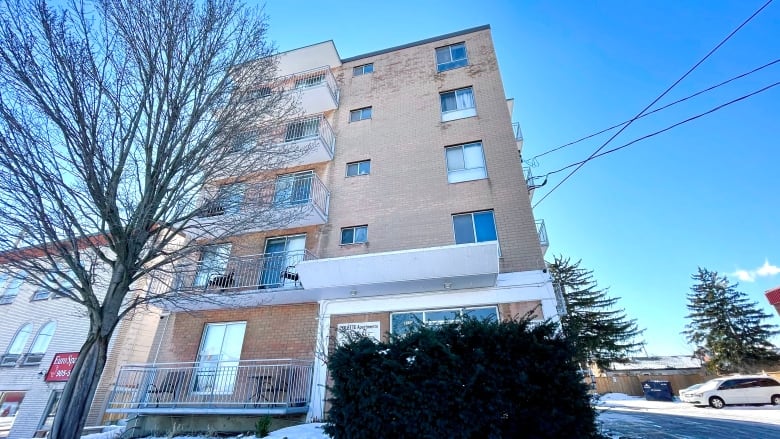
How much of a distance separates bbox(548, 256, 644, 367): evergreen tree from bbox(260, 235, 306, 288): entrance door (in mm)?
19440

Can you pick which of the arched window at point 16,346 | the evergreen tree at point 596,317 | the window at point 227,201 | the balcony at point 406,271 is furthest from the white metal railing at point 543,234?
the arched window at point 16,346

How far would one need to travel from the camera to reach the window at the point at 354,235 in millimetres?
11926

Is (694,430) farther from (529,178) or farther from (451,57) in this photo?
(451,57)

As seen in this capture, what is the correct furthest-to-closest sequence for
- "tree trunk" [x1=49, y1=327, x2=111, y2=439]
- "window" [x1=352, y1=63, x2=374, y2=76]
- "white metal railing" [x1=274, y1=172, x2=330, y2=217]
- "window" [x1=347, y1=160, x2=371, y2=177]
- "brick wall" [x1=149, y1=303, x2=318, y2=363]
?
1. "window" [x1=352, y1=63, x2=374, y2=76]
2. "window" [x1=347, y1=160, x2=371, y2=177]
3. "white metal railing" [x1=274, y1=172, x2=330, y2=217]
4. "brick wall" [x1=149, y1=303, x2=318, y2=363]
5. "tree trunk" [x1=49, y1=327, x2=111, y2=439]

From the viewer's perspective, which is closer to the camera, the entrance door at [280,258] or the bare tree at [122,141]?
the bare tree at [122,141]

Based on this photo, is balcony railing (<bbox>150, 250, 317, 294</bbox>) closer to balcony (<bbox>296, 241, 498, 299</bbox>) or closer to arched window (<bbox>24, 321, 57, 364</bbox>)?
balcony (<bbox>296, 241, 498, 299</bbox>)

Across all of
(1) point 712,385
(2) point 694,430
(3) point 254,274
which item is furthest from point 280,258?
(1) point 712,385

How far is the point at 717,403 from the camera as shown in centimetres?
1512

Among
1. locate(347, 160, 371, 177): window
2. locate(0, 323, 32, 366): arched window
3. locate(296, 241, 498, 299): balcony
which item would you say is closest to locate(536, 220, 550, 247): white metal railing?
locate(296, 241, 498, 299): balcony

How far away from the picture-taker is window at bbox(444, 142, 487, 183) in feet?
39.6

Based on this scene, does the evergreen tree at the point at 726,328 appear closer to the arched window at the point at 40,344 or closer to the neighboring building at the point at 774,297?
the neighboring building at the point at 774,297

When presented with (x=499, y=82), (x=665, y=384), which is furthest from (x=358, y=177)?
(x=665, y=384)

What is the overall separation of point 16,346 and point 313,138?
57.1ft

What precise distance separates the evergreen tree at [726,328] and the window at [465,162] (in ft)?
95.1
